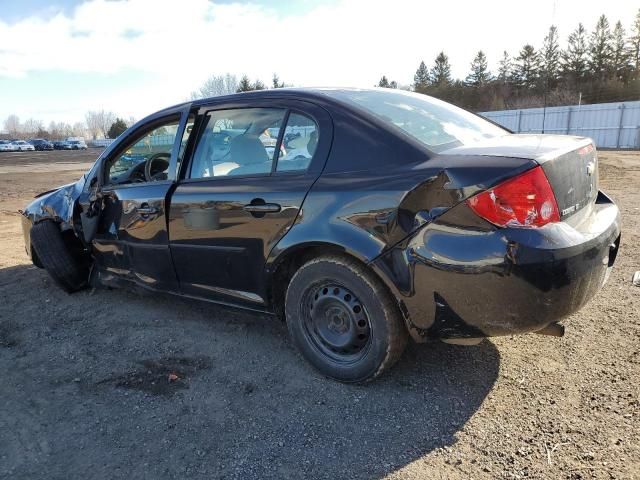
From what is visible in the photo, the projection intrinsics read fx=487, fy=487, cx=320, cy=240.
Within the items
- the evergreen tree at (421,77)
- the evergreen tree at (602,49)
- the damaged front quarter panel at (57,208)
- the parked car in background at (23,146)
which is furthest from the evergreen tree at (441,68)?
the damaged front quarter panel at (57,208)

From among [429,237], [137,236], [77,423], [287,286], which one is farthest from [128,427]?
[429,237]

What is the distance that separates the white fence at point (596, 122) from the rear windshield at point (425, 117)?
27.3m

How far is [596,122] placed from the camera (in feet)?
104

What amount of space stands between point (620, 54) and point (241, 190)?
60.5 meters

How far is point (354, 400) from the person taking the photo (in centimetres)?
279

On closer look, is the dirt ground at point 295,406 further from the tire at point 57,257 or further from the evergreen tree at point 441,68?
the evergreen tree at point 441,68

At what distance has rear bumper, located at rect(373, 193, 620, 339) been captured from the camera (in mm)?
2281

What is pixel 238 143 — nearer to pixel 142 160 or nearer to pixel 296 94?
pixel 296 94

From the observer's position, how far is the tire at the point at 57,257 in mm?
4602

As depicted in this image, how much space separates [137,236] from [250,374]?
60.1 inches

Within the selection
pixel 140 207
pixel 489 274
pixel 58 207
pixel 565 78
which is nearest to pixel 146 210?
pixel 140 207

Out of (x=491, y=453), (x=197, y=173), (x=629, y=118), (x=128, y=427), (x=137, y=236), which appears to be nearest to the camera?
(x=491, y=453)

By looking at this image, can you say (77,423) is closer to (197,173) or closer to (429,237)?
(197,173)

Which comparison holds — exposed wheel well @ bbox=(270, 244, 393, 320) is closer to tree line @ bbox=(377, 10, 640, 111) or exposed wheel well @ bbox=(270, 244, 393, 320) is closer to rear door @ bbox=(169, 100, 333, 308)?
rear door @ bbox=(169, 100, 333, 308)
